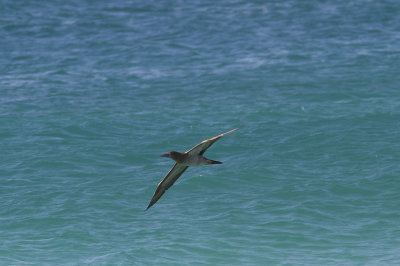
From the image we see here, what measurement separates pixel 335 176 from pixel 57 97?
670 inches

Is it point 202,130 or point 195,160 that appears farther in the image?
point 202,130

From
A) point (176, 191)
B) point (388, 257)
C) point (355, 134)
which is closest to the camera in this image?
point (388, 257)

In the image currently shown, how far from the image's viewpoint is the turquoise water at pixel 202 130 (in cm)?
2409

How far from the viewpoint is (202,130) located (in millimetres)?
34219

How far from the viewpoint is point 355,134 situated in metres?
33.7

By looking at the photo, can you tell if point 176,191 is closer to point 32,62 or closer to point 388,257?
point 388,257

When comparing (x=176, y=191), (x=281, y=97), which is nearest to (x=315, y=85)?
(x=281, y=97)

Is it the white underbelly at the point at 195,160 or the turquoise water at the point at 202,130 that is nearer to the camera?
the white underbelly at the point at 195,160

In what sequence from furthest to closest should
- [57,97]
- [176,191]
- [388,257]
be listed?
[57,97]
[176,191]
[388,257]

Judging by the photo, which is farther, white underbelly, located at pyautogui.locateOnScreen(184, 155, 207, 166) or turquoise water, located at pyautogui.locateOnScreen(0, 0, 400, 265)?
turquoise water, located at pyautogui.locateOnScreen(0, 0, 400, 265)

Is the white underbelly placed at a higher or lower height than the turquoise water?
higher

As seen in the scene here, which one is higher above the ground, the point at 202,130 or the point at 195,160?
the point at 195,160

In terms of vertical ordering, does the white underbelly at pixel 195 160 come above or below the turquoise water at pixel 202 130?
above

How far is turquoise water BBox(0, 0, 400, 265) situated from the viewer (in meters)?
24.1
